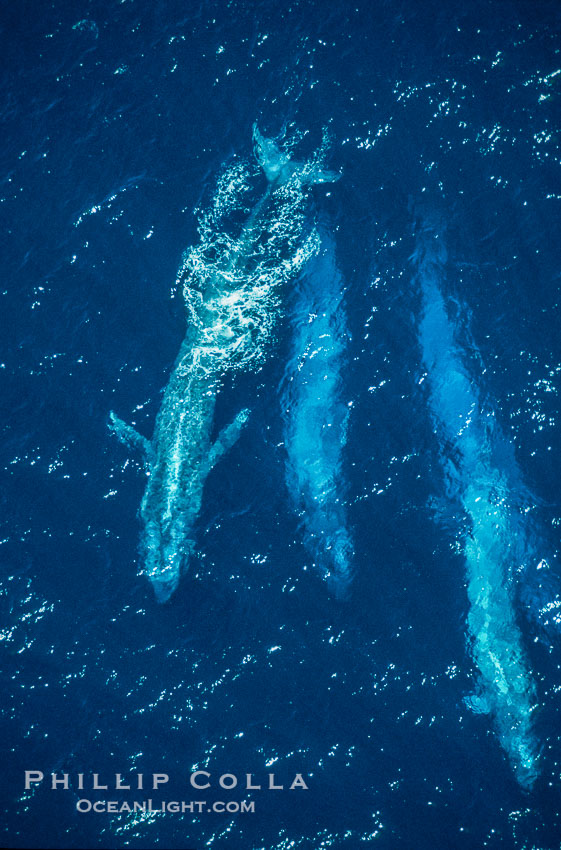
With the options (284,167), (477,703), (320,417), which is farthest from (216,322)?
(477,703)

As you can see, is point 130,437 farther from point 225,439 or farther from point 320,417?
point 320,417

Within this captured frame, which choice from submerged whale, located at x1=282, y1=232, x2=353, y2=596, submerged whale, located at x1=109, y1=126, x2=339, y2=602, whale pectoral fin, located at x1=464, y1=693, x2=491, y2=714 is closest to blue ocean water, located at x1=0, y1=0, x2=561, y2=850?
whale pectoral fin, located at x1=464, y1=693, x2=491, y2=714

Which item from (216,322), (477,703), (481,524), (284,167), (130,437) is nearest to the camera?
(477,703)

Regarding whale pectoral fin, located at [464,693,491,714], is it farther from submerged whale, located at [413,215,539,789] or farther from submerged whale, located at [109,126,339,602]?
submerged whale, located at [109,126,339,602]

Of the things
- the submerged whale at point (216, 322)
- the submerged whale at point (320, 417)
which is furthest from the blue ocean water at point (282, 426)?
the submerged whale at point (216, 322)

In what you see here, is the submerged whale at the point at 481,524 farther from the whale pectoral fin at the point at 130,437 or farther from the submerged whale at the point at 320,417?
the whale pectoral fin at the point at 130,437

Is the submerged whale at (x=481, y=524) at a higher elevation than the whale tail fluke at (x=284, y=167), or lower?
lower
